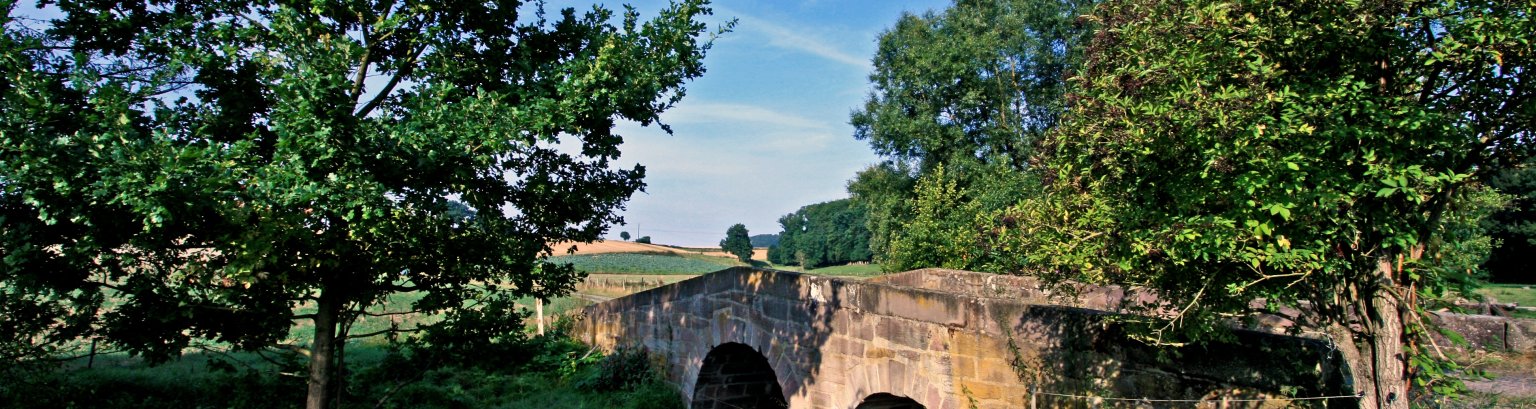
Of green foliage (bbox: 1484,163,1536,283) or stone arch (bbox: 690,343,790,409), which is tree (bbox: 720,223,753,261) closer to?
green foliage (bbox: 1484,163,1536,283)

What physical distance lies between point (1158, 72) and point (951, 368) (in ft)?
11.0

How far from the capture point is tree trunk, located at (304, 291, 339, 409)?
654cm

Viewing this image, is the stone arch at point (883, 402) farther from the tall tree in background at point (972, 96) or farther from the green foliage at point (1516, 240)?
the green foliage at point (1516, 240)

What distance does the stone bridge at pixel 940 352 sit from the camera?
519cm

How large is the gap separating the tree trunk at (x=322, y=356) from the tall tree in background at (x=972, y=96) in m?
Answer: 17.4

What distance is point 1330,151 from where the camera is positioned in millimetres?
3814

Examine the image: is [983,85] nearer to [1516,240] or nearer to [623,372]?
[623,372]

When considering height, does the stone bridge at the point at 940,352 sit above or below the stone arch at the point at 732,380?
above

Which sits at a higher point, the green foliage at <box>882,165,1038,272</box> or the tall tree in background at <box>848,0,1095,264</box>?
the tall tree in background at <box>848,0,1095,264</box>

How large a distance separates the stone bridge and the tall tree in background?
11.5 m

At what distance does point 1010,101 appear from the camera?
78.8 ft

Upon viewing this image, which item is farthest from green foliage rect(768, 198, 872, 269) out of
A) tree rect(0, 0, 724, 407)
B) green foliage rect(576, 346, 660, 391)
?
tree rect(0, 0, 724, 407)

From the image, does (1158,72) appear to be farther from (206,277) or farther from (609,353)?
(609,353)

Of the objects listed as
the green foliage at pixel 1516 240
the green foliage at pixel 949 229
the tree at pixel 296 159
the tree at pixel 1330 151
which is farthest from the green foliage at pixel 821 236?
the tree at pixel 1330 151
